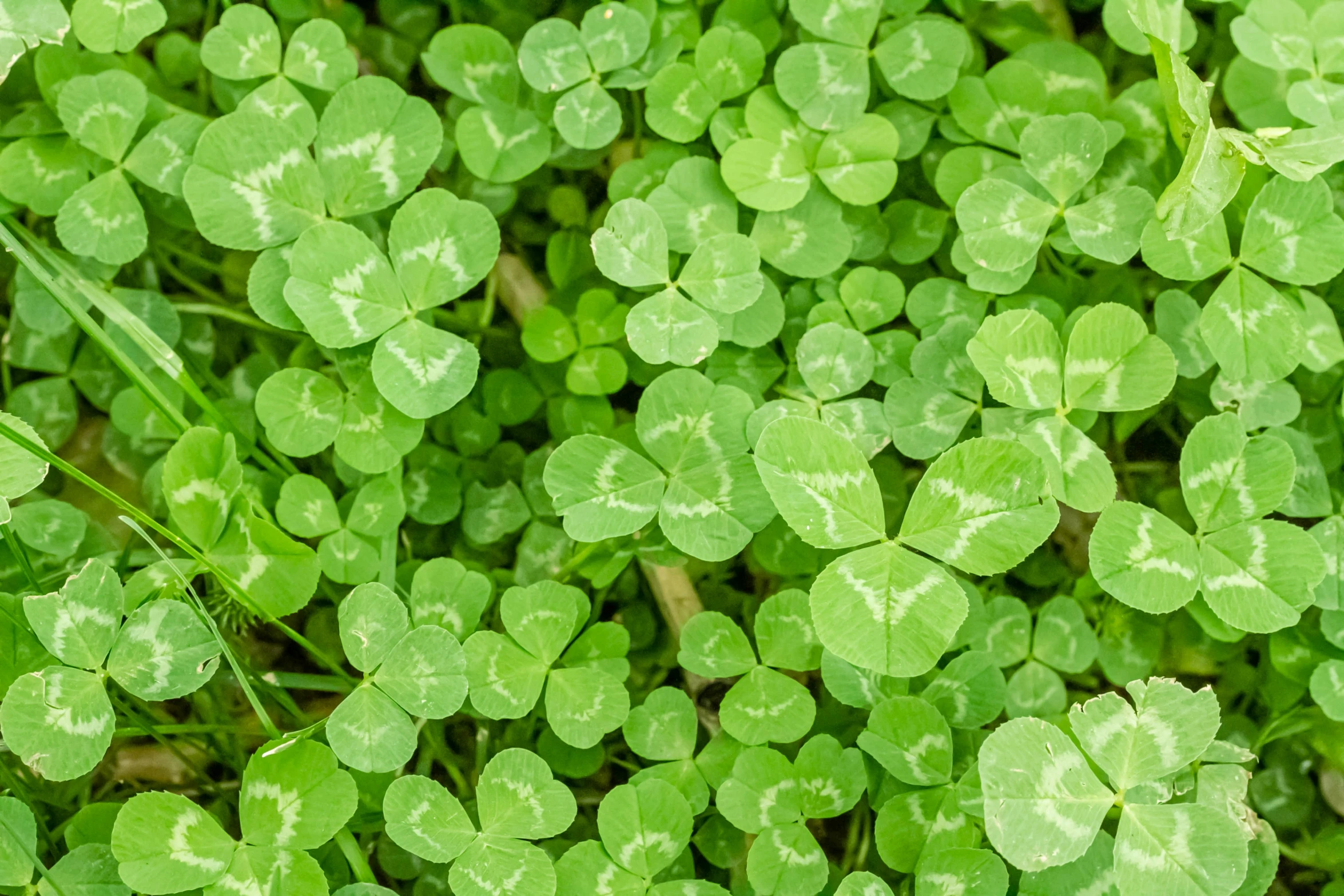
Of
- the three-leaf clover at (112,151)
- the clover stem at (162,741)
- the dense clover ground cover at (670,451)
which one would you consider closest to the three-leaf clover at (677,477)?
the dense clover ground cover at (670,451)

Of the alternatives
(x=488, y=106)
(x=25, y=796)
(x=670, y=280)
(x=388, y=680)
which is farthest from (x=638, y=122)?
(x=25, y=796)

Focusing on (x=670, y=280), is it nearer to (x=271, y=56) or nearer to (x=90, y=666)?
(x=271, y=56)

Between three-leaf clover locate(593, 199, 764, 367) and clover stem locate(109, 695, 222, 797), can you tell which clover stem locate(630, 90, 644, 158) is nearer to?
three-leaf clover locate(593, 199, 764, 367)

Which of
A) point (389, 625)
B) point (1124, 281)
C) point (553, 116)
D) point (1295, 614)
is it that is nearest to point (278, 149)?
point (553, 116)

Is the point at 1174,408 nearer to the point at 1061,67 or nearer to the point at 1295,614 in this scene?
the point at 1295,614

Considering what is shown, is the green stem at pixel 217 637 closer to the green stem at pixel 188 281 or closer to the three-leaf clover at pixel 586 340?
the green stem at pixel 188 281

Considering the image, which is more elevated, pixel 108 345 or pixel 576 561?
pixel 108 345

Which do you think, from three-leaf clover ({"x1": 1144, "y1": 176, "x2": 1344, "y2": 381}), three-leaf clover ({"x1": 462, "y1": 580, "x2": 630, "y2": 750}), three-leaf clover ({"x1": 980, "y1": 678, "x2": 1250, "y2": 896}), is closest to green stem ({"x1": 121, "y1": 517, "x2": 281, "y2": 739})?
three-leaf clover ({"x1": 462, "y1": 580, "x2": 630, "y2": 750})
